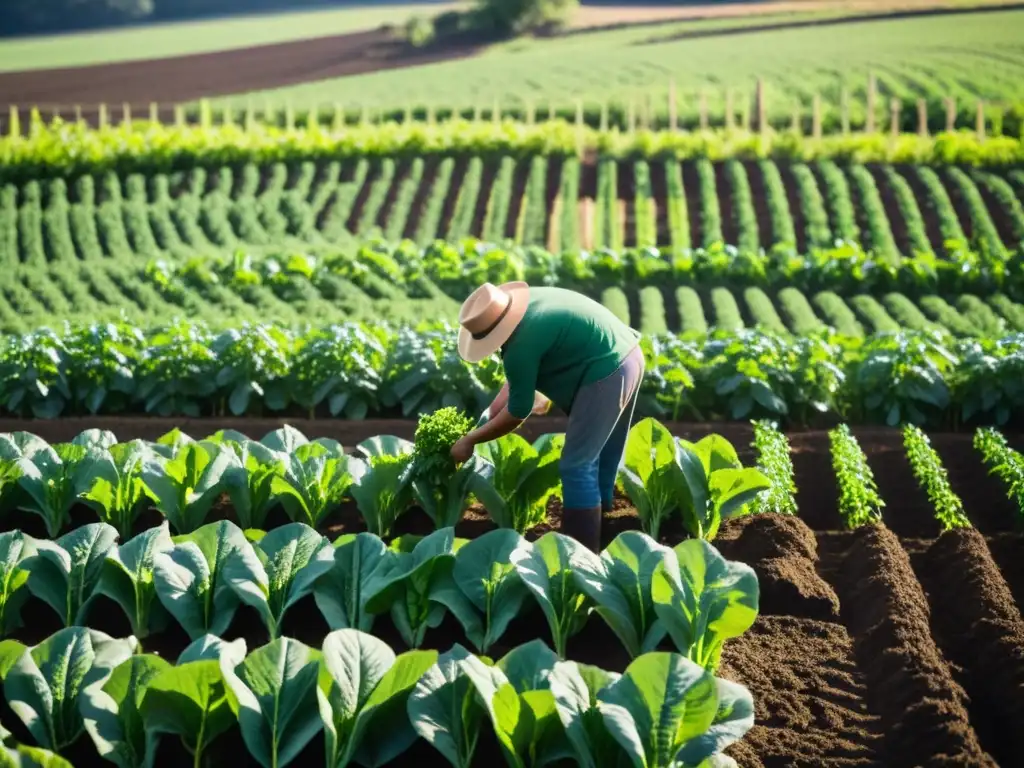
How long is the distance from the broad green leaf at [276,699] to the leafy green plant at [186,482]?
1.77 m

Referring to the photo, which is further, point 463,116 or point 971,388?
point 463,116

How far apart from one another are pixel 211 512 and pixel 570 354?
2255 millimetres

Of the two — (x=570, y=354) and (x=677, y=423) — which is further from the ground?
(x=570, y=354)

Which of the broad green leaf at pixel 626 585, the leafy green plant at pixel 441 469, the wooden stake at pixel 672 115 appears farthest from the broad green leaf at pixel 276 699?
the wooden stake at pixel 672 115

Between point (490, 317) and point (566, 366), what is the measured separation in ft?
1.49

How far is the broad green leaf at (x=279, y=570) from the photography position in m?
5.30

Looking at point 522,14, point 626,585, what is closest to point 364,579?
point 626,585

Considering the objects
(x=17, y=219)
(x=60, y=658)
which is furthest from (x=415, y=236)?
(x=60, y=658)

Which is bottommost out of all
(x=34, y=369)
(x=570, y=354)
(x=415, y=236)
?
(x=415, y=236)

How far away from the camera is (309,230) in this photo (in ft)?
51.1

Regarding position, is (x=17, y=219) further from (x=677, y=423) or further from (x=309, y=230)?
(x=677, y=423)

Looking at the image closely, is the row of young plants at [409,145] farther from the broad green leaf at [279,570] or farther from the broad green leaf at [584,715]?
the broad green leaf at [584,715]

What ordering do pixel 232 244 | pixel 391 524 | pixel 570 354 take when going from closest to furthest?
pixel 570 354, pixel 391 524, pixel 232 244

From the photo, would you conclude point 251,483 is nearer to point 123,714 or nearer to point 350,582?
point 350,582
